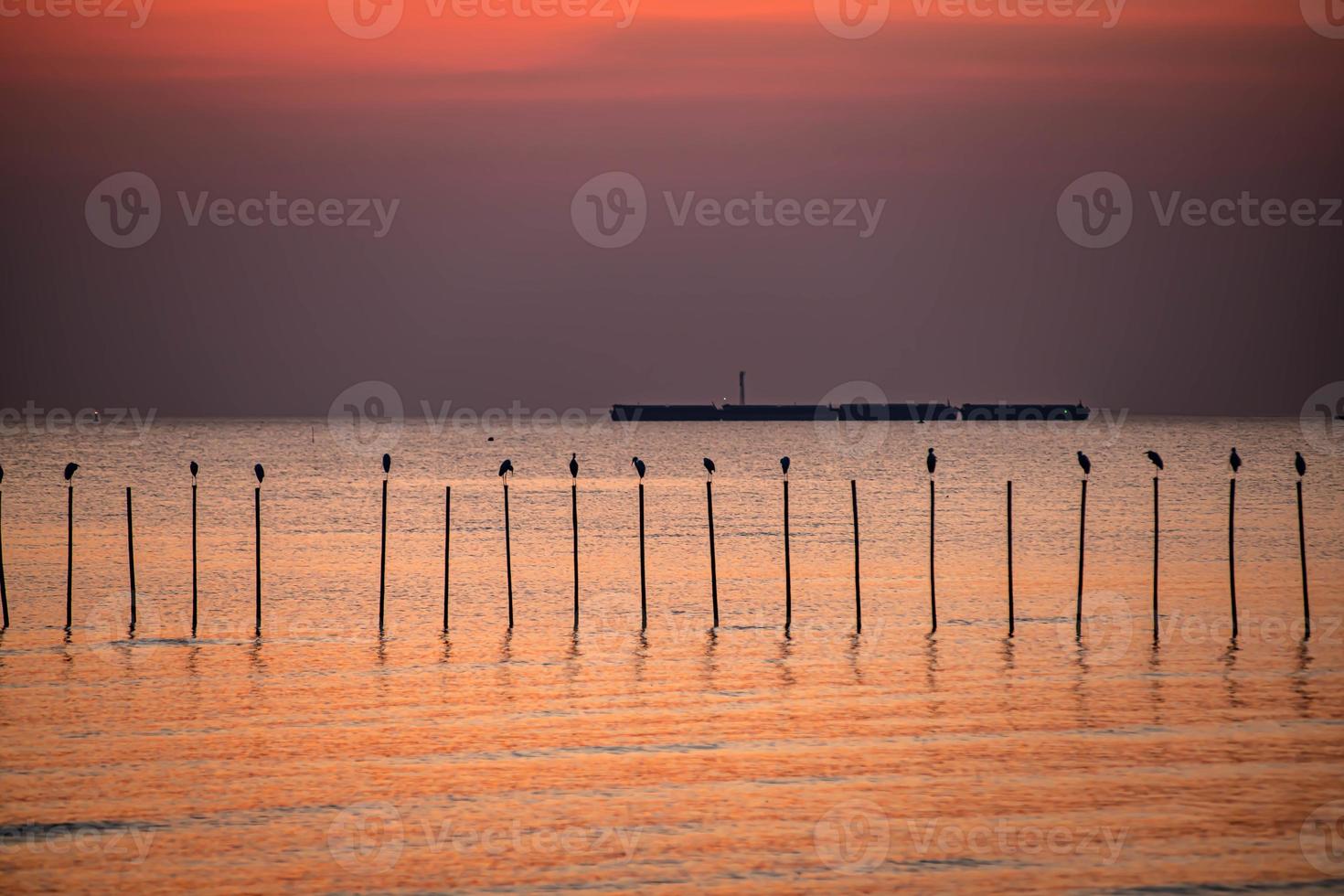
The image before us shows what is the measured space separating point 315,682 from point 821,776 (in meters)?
10.5

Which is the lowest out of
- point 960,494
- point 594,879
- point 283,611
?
point 594,879

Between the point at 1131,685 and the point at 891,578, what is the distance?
55.8ft

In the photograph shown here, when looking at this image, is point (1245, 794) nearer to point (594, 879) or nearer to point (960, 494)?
point (594, 879)

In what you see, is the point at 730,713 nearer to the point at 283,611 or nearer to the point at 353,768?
the point at 353,768

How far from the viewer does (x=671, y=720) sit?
23250 millimetres

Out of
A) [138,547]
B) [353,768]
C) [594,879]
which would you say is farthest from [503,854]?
[138,547]

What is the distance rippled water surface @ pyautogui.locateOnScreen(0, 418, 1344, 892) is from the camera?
16.6 m

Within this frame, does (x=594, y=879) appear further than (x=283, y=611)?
No

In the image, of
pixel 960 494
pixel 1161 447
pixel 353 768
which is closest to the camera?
pixel 353 768

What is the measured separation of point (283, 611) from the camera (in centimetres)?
3584

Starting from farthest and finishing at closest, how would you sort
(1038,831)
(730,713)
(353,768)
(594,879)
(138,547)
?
(138,547), (730,713), (353,768), (1038,831), (594,879)

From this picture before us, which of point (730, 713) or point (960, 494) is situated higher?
point (960, 494)

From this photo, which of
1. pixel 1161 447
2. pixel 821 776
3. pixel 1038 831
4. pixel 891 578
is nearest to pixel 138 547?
pixel 891 578

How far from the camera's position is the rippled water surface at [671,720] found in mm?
16562
